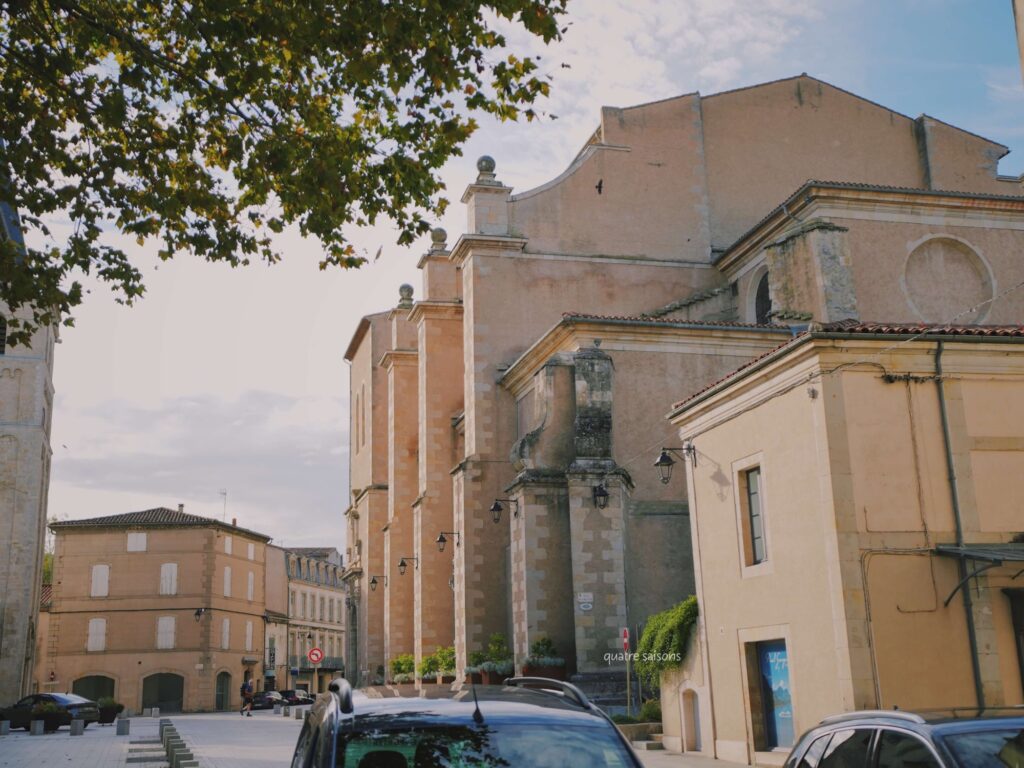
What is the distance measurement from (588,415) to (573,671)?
582 cm

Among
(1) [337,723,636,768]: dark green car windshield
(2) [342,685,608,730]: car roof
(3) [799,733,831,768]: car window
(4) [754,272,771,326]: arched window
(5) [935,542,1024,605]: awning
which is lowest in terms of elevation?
(3) [799,733,831,768]: car window

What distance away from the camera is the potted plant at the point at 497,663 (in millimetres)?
26453

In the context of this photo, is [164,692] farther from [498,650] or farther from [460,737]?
[460,737]

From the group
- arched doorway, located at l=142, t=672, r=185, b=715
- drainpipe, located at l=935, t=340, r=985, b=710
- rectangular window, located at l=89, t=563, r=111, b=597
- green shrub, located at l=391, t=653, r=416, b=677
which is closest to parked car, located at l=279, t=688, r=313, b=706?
arched doorway, located at l=142, t=672, r=185, b=715

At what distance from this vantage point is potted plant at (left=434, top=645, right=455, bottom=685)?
30.7 m

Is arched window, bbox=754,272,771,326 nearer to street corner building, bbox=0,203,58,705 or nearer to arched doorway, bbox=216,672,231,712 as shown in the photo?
street corner building, bbox=0,203,58,705

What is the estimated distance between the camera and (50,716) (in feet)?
111

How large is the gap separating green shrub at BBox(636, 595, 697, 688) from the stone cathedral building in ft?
12.2

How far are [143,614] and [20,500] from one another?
17.7 meters

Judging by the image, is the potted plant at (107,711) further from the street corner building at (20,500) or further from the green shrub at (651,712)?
the green shrub at (651,712)

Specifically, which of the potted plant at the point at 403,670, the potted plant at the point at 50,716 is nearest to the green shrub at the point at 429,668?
the potted plant at the point at 403,670

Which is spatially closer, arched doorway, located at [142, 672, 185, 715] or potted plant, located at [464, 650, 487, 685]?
potted plant, located at [464, 650, 487, 685]

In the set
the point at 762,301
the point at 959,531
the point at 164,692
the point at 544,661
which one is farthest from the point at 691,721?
the point at 164,692

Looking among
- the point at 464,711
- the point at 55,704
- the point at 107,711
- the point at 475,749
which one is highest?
the point at 464,711
